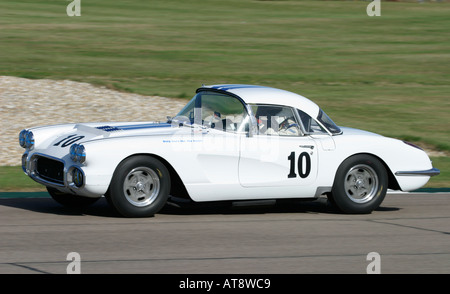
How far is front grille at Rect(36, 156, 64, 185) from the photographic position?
28.5 ft

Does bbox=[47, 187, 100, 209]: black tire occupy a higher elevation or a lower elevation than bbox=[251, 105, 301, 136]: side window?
lower

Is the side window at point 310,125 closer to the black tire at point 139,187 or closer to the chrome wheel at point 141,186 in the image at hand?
the black tire at point 139,187

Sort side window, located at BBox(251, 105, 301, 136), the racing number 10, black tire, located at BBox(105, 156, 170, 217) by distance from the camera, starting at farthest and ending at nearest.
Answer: side window, located at BBox(251, 105, 301, 136) → the racing number 10 → black tire, located at BBox(105, 156, 170, 217)

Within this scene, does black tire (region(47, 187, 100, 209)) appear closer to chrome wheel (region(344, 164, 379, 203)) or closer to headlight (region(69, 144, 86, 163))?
headlight (region(69, 144, 86, 163))

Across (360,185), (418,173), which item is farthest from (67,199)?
(418,173)

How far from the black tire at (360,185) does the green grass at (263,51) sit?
373 centimetres

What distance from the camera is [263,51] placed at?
27484 millimetres

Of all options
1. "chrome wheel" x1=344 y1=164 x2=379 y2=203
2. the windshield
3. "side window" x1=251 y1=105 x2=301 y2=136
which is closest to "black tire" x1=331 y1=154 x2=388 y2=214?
"chrome wheel" x1=344 y1=164 x2=379 y2=203

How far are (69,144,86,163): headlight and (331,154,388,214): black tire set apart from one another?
298 cm

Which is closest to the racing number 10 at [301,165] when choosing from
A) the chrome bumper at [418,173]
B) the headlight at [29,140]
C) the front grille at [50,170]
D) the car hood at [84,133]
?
the chrome bumper at [418,173]

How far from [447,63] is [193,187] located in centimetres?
1963

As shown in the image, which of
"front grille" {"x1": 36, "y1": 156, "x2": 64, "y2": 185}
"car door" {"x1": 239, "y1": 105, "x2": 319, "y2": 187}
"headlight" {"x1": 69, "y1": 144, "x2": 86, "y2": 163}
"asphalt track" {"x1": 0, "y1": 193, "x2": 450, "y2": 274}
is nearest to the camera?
"asphalt track" {"x1": 0, "y1": 193, "x2": 450, "y2": 274}

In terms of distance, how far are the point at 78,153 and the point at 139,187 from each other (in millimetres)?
758
